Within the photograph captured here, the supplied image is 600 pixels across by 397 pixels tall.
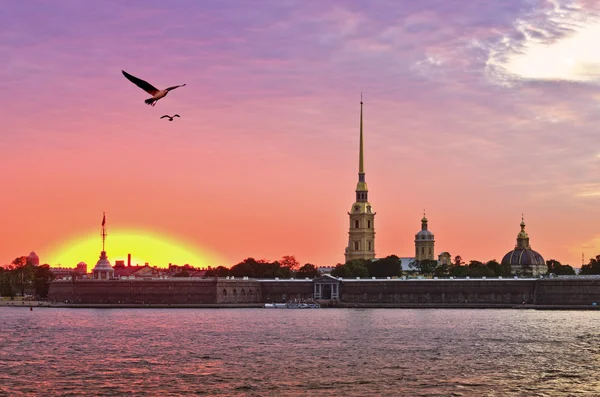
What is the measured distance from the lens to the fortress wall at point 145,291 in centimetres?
15362

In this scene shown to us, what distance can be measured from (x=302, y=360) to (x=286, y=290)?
334ft

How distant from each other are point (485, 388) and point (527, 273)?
497 ft

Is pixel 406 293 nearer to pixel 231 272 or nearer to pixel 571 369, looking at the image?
pixel 231 272

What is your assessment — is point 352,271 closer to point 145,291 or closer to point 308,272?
point 308,272

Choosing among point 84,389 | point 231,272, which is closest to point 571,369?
point 84,389

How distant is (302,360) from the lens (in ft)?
188

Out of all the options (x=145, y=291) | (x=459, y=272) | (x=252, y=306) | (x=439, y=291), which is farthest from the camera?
(x=459, y=272)

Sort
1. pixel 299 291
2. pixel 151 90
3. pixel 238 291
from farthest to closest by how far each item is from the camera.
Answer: pixel 299 291 < pixel 238 291 < pixel 151 90

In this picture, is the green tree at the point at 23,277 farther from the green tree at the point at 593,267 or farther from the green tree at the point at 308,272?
the green tree at the point at 593,267

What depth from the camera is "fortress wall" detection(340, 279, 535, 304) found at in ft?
480

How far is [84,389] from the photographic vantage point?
4538cm

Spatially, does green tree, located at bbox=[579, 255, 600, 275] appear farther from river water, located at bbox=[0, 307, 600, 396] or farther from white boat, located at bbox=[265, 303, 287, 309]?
river water, located at bbox=[0, 307, 600, 396]

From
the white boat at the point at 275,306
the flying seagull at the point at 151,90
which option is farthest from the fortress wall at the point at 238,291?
the flying seagull at the point at 151,90

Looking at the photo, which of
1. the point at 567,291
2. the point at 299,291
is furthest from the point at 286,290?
the point at 567,291
